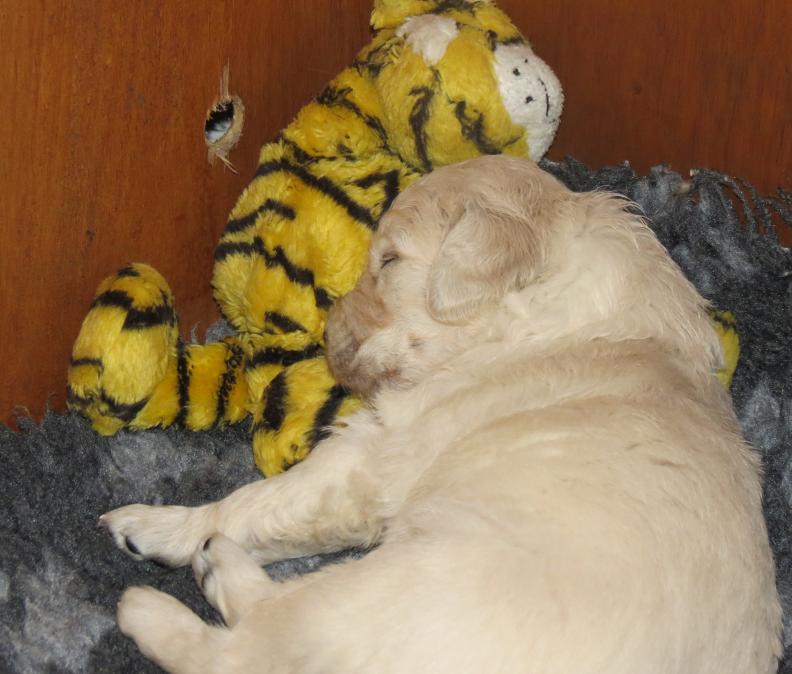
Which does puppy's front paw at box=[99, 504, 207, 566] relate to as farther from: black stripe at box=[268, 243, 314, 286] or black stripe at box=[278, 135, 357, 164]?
black stripe at box=[278, 135, 357, 164]

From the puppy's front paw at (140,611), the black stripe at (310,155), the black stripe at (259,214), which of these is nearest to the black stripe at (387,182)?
the black stripe at (310,155)

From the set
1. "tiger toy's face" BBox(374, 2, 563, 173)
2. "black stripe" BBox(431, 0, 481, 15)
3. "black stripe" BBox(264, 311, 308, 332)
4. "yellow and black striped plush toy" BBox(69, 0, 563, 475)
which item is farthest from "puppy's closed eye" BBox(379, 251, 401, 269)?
"black stripe" BBox(431, 0, 481, 15)

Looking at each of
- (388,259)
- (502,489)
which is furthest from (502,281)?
(502,489)

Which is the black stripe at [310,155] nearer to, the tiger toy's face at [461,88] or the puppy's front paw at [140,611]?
the tiger toy's face at [461,88]

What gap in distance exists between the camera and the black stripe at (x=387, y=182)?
3535 mm

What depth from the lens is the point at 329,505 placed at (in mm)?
2969

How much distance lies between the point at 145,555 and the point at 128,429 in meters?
0.51

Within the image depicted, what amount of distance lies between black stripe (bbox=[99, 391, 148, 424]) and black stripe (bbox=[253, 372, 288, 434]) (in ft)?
1.17

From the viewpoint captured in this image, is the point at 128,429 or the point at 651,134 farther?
the point at 651,134

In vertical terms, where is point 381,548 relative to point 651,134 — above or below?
below

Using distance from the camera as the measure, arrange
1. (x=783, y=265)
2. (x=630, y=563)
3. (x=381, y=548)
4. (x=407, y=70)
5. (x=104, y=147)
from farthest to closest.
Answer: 1. (x=783, y=265)
2. (x=407, y=70)
3. (x=104, y=147)
4. (x=381, y=548)
5. (x=630, y=563)

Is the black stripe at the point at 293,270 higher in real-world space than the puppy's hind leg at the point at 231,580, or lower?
higher

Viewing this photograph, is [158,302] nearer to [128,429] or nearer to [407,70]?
[128,429]

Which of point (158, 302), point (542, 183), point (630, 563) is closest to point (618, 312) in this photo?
point (542, 183)
